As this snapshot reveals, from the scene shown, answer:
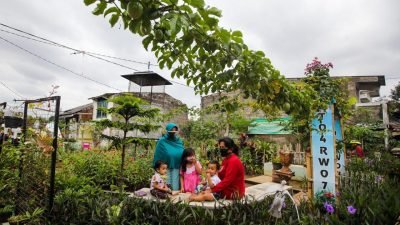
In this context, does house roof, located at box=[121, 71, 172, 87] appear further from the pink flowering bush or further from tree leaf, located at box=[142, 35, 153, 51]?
tree leaf, located at box=[142, 35, 153, 51]

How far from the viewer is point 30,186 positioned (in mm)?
4543

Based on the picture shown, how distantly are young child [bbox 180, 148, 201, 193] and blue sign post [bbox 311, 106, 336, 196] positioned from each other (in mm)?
2106

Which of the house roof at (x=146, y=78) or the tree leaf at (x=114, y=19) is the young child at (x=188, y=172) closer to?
the tree leaf at (x=114, y=19)

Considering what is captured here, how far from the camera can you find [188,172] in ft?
17.3

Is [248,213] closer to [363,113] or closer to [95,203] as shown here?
[95,203]

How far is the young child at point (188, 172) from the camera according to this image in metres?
5.25

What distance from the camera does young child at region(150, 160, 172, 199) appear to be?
15.1 feet

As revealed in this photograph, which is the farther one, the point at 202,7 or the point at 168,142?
the point at 168,142

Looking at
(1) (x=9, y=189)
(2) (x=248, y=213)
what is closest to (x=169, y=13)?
(2) (x=248, y=213)

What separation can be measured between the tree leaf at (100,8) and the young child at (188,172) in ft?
13.3

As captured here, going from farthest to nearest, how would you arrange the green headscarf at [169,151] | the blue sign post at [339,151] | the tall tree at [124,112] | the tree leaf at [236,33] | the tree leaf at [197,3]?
the blue sign post at [339,151], the tall tree at [124,112], the green headscarf at [169,151], the tree leaf at [236,33], the tree leaf at [197,3]

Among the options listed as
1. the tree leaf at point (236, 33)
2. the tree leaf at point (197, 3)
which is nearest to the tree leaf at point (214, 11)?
the tree leaf at point (197, 3)

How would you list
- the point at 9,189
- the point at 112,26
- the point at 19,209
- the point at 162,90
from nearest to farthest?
the point at 112,26, the point at 19,209, the point at 9,189, the point at 162,90

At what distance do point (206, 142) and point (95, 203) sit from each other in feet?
29.8
